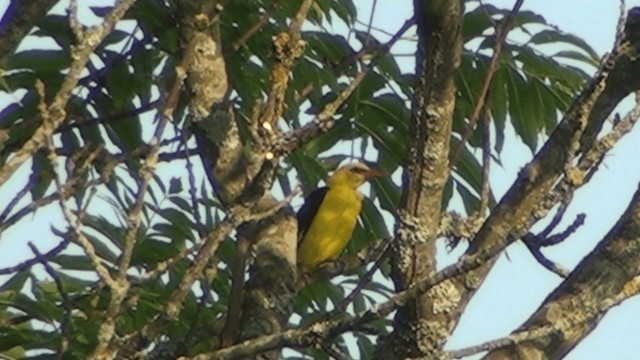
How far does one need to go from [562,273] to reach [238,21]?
4.07ft

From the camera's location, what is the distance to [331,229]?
6.68 meters

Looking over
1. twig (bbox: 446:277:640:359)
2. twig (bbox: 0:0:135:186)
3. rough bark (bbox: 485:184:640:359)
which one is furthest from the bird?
twig (bbox: 0:0:135:186)

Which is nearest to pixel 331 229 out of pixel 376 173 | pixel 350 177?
pixel 350 177

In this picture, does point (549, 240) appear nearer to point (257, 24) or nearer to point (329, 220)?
point (257, 24)

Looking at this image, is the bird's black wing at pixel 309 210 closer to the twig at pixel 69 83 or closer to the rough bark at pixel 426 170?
the rough bark at pixel 426 170

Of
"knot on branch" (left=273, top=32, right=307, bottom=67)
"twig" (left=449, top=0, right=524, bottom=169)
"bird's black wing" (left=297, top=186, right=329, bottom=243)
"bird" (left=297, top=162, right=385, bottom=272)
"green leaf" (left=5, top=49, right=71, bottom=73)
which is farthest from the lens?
"bird's black wing" (left=297, top=186, right=329, bottom=243)

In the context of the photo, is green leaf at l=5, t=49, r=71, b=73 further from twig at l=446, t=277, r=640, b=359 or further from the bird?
the bird

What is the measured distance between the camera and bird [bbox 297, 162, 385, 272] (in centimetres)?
646

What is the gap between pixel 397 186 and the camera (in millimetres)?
4617

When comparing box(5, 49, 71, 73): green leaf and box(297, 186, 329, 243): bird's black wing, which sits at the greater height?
box(297, 186, 329, 243): bird's black wing

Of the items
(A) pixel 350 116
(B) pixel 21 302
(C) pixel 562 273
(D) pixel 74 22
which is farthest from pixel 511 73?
(D) pixel 74 22

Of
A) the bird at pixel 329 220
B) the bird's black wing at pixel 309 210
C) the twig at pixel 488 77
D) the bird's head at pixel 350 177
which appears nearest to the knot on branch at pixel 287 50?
the twig at pixel 488 77

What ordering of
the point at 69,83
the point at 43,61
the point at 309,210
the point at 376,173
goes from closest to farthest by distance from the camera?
the point at 69,83 → the point at 43,61 → the point at 376,173 → the point at 309,210

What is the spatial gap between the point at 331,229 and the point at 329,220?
0.07 m
